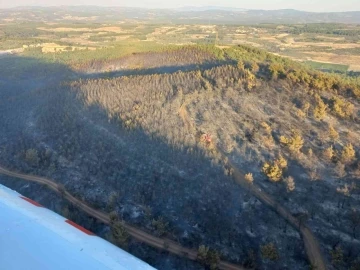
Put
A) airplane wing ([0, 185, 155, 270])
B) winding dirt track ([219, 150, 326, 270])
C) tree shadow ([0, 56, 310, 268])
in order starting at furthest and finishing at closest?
tree shadow ([0, 56, 310, 268]) < winding dirt track ([219, 150, 326, 270]) < airplane wing ([0, 185, 155, 270])

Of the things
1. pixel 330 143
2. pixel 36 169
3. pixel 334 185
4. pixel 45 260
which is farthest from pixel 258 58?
pixel 45 260

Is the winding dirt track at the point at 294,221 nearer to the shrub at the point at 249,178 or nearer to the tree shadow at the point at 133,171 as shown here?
the shrub at the point at 249,178

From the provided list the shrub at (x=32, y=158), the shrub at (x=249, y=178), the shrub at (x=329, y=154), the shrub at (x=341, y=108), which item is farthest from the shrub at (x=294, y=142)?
the shrub at (x=32, y=158)

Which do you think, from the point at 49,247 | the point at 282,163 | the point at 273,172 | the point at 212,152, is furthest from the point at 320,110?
the point at 49,247

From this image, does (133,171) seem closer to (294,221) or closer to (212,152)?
(212,152)

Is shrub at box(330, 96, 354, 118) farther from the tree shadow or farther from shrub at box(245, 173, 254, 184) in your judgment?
the tree shadow

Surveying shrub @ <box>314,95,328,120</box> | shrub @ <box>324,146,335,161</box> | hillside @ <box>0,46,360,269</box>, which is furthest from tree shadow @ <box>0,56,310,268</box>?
shrub @ <box>314,95,328,120</box>

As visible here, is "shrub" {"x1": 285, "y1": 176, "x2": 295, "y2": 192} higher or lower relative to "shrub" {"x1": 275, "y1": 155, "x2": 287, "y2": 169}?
lower

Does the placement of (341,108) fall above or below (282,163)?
above
